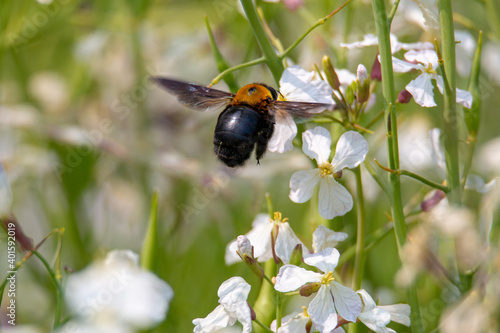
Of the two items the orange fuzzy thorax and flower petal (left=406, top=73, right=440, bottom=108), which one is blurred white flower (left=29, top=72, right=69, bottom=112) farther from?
flower petal (left=406, top=73, right=440, bottom=108)

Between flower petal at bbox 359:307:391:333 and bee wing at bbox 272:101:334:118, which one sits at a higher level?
bee wing at bbox 272:101:334:118

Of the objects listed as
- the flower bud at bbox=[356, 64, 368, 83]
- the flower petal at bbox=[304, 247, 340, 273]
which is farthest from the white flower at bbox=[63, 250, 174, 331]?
the flower bud at bbox=[356, 64, 368, 83]

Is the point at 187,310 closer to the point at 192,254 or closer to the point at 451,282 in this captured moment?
the point at 192,254

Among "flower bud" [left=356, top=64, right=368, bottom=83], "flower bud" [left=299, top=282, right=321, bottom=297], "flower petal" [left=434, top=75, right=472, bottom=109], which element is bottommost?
"flower bud" [left=299, top=282, right=321, bottom=297]

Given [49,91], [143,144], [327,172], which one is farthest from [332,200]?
[49,91]

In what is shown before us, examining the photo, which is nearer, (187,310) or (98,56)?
(187,310)

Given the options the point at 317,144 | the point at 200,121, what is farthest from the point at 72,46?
the point at 317,144

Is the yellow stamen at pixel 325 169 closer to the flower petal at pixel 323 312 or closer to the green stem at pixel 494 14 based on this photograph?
the flower petal at pixel 323 312
